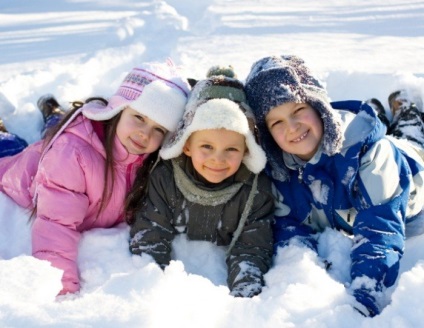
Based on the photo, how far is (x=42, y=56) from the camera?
14.3 ft

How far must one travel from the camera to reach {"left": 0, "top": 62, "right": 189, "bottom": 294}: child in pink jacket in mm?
1929

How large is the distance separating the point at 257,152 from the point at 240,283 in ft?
1.52

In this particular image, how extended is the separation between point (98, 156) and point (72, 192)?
6.7 inches

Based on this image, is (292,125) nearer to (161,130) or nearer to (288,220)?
(288,220)

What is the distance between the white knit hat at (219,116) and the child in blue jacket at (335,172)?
0.24ft

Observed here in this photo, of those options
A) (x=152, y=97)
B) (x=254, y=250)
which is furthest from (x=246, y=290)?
(x=152, y=97)

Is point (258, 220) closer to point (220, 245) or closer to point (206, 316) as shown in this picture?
point (220, 245)

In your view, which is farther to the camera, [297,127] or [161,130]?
[161,130]

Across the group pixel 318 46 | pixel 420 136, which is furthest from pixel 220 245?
pixel 318 46

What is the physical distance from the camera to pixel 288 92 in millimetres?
1815

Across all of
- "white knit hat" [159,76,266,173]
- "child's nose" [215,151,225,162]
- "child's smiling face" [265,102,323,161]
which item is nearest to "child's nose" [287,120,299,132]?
"child's smiling face" [265,102,323,161]

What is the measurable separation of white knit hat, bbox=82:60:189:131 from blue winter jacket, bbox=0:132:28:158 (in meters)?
0.80

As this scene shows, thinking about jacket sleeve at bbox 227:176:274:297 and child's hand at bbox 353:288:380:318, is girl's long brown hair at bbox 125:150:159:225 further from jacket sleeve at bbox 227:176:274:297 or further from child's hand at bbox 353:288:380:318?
child's hand at bbox 353:288:380:318

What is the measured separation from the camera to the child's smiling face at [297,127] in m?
1.87
